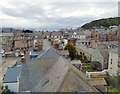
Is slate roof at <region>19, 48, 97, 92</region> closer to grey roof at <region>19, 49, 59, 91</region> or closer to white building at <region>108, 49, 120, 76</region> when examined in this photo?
grey roof at <region>19, 49, 59, 91</region>

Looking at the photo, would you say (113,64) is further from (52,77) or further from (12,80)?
(52,77)

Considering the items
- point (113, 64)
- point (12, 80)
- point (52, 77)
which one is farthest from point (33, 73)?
point (113, 64)

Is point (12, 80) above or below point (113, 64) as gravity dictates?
above

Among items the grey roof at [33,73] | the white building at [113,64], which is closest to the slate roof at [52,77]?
the grey roof at [33,73]

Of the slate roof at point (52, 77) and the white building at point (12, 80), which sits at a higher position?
the slate roof at point (52, 77)

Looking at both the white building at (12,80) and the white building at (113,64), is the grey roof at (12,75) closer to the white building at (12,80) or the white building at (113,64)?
the white building at (12,80)

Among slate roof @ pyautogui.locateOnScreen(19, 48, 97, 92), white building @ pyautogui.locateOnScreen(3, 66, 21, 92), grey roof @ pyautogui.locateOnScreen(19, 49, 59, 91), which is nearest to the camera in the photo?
slate roof @ pyautogui.locateOnScreen(19, 48, 97, 92)

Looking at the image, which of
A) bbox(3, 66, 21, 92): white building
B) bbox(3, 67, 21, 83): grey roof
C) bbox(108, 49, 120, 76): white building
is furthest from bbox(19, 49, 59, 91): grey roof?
bbox(108, 49, 120, 76): white building

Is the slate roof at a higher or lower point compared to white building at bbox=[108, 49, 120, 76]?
higher

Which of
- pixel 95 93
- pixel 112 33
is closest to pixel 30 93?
pixel 95 93

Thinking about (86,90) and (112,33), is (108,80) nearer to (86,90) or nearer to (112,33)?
(86,90)

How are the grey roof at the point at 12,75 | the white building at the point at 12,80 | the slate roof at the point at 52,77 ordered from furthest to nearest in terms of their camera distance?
the grey roof at the point at 12,75 → the white building at the point at 12,80 → the slate roof at the point at 52,77

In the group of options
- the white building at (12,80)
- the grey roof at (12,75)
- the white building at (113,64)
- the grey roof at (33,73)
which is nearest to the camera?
the grey roof at (33,73)

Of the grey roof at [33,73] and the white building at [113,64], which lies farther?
the white building at [113,64]
